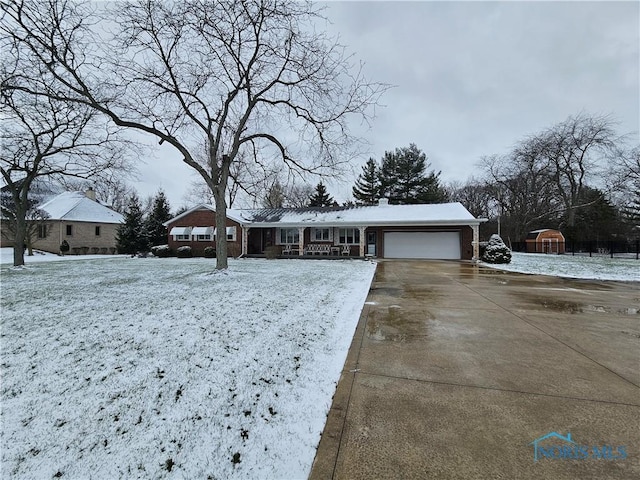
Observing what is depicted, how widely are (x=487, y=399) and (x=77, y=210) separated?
36172 millimetres

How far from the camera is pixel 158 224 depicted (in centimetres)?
2655

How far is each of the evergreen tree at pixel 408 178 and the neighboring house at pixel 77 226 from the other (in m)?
29.7

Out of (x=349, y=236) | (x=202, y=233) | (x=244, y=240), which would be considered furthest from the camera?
(x=202, y=233)

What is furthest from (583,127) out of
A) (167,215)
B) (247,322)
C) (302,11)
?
(167,215)

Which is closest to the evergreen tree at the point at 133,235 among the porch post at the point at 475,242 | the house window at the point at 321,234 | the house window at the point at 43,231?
the house window at the point at 43,231

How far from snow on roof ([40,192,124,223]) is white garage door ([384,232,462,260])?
89.0ft


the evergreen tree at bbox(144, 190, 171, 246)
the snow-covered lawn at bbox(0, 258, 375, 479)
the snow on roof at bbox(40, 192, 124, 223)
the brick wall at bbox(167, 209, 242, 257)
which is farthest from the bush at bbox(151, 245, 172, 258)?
the snow-covered lawn at bbox(0, 258, 375, 479)

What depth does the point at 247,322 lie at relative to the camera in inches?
180

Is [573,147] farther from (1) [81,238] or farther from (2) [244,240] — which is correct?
(1) [81,238]

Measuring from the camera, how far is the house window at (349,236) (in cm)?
2147

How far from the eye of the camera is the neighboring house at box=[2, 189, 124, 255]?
27.0 m

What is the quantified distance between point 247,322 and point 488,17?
1087cm

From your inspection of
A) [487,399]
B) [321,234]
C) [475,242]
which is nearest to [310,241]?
[321,234]

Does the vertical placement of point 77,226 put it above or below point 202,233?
above
